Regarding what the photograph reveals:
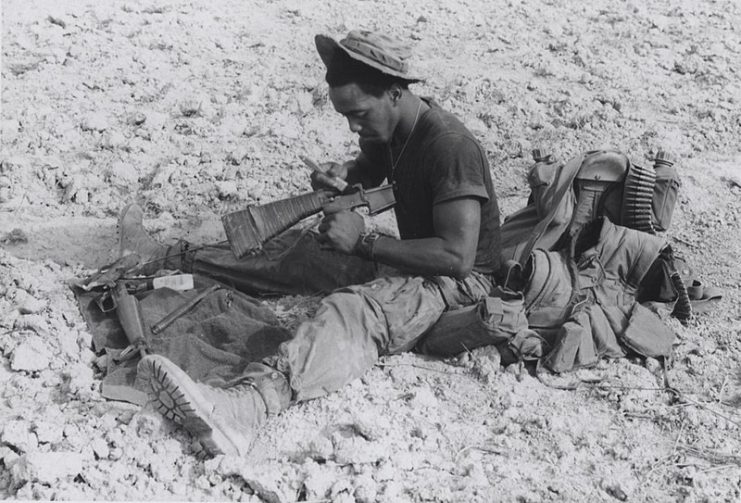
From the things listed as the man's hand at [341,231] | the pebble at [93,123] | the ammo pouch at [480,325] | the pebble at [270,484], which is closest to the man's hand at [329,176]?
the man's hand at [341,231]

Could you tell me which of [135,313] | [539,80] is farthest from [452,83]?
[135,313]

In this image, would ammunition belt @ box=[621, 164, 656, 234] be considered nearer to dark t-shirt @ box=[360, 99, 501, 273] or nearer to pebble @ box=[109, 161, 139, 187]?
dark t-shirt @ box=[360, 99, 501, 273]

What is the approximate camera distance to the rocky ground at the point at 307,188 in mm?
2959

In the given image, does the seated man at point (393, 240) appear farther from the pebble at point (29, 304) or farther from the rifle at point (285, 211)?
the pebble at point (29, 304)

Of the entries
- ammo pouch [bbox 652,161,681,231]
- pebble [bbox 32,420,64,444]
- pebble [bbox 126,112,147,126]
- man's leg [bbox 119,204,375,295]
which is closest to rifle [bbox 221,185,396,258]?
man's leg [bbox 119,204,375,295]

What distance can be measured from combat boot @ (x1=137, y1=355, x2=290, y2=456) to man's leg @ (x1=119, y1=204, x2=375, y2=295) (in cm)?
112

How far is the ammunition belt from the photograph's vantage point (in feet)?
13.2

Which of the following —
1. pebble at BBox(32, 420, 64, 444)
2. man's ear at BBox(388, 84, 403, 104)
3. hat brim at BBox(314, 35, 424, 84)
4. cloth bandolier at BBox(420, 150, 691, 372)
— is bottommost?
pebble at BBox(32, 420, 64, 444)

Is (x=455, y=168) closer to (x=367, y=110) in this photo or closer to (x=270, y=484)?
(x=367, y=110)

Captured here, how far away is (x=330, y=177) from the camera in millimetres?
3736

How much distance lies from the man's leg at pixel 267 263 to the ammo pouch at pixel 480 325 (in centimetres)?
63

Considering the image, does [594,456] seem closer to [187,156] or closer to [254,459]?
[254,459]

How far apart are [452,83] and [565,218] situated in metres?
2.50

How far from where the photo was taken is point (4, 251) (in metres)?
4.23
